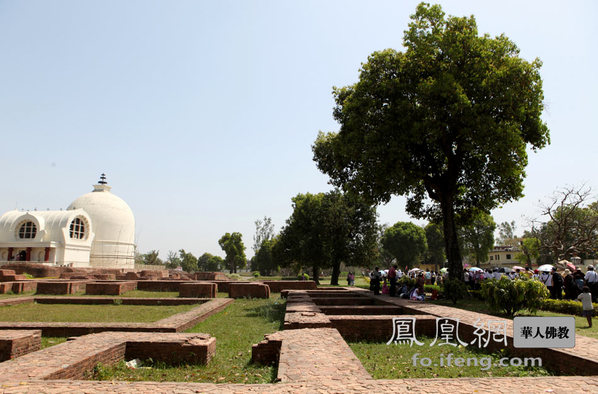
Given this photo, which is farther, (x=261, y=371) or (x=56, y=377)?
(x=261, y=371)

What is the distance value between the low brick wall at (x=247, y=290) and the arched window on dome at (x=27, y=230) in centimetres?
3085

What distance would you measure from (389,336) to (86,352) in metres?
5.33

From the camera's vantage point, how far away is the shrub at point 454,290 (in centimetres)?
1356

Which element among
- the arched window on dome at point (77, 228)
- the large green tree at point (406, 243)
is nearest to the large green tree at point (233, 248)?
the large green tree at point (406, 243)

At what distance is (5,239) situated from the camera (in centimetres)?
3644

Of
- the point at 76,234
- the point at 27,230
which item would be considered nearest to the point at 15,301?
the point at 76,234

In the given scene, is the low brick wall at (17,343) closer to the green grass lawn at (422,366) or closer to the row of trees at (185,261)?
the green grass lawn at (422,366)

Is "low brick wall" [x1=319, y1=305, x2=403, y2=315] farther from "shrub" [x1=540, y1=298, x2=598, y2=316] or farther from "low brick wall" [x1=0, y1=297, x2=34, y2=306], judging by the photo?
"low brick wall" [x1=0, y1=297, x2=34, y2=306]

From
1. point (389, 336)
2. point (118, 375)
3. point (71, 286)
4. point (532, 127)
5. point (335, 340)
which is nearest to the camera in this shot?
point (118, 375)

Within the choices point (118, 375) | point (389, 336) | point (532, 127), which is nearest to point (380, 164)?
point (532, 127)

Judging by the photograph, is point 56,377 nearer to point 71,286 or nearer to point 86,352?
point 86,352

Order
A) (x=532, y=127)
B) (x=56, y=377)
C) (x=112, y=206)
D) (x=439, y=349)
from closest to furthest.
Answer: (x=56, y=377) < (x=439, y=349) < (x=532, y=127) < (x=112, y=206)

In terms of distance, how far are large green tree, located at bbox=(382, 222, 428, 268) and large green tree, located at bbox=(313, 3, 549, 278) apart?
42613 mm

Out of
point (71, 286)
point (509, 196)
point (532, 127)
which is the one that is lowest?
point (71, 286)
